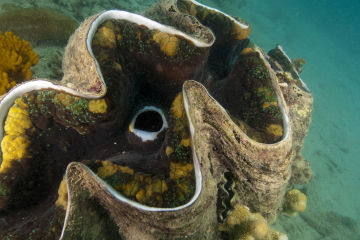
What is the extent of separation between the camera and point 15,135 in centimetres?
148

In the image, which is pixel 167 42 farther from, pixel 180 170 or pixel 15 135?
pixel 15 135

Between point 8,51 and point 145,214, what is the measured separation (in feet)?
8.01

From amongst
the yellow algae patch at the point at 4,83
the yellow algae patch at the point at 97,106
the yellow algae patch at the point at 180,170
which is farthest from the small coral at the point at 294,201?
the yellow algae patch at the point at 4,83

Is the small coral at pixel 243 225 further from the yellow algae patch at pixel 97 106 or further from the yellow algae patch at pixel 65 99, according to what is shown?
the yellow algae patch at pixel 65 99

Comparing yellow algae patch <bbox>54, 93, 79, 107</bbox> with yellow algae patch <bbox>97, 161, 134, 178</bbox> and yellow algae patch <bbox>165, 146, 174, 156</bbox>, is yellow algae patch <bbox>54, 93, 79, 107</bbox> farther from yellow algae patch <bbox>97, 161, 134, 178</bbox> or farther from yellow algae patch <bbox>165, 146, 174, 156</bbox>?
yellow algae patch <bbox>165, 146, 174, 156</bbox>

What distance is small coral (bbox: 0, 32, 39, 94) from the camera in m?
2.43

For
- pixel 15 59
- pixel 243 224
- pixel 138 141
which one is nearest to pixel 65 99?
pixel 138 141

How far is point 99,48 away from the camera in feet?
5.47

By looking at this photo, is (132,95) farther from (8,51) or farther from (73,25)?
(73,25)

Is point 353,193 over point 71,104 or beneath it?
beneath

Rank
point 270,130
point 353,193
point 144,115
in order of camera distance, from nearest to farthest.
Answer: point 270,130 < point 144,115 < point 353,193

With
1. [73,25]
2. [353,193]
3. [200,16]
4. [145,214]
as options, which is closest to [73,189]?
[145,214]

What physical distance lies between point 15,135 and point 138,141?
899 mm

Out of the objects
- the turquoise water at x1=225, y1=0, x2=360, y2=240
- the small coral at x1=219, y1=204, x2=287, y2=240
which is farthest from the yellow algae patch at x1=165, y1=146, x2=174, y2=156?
the turquoise water at x1=225, y1=0, x2=360, y2=240
